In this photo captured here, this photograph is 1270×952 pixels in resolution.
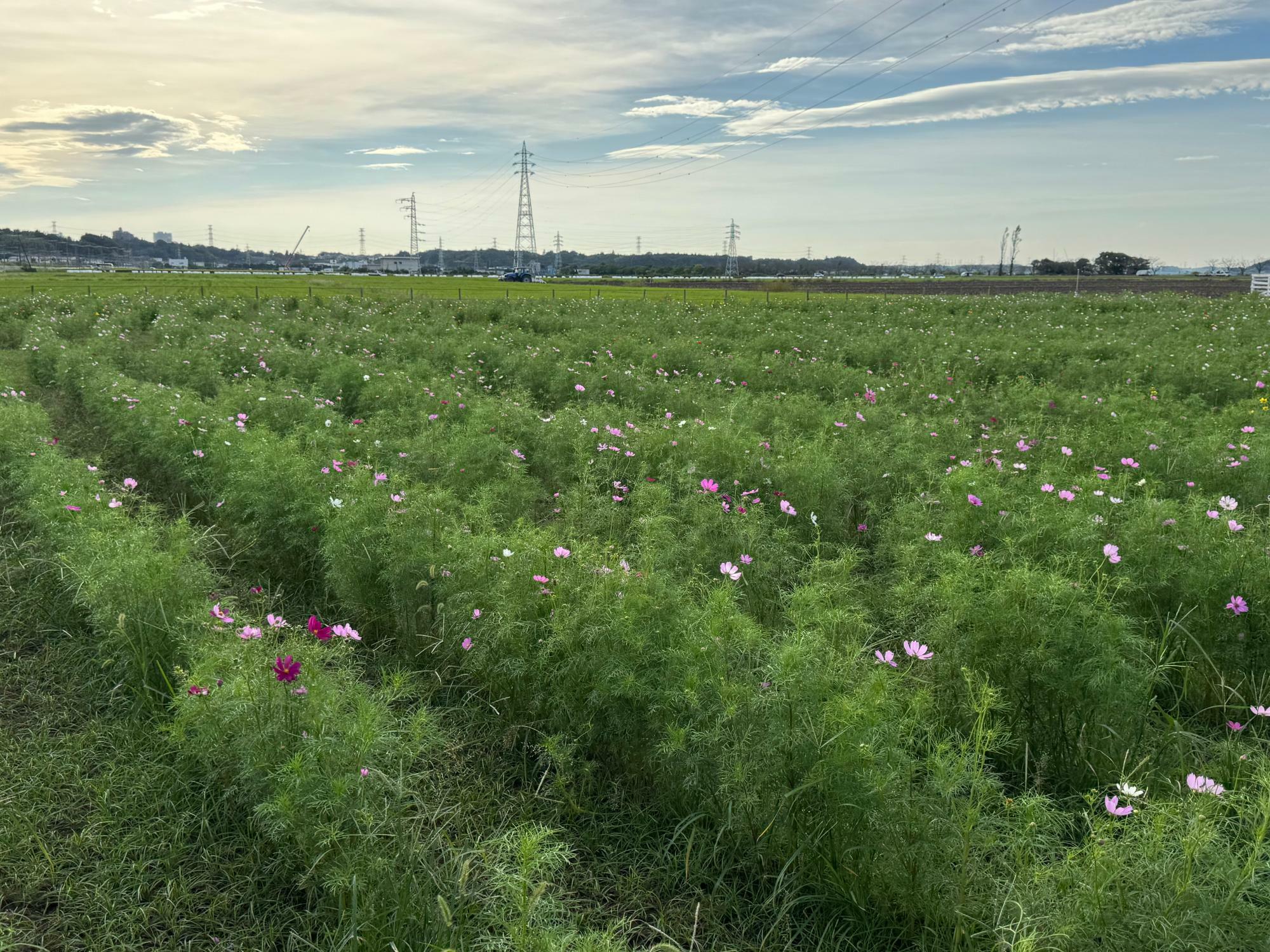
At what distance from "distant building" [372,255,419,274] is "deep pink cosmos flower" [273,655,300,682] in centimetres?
11315

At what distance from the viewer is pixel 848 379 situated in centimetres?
1004

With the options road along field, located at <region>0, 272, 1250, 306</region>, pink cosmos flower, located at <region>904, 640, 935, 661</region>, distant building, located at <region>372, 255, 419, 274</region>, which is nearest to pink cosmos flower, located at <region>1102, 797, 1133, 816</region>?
pink cosmos flower, located at <region>904, 640, 935, 661</region>

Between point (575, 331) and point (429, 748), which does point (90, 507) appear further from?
point (575, 331)

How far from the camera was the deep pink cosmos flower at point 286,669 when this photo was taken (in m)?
2.61

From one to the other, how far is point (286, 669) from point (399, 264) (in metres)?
139

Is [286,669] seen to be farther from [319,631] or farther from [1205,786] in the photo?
[1205,786]

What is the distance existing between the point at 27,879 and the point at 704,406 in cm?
673

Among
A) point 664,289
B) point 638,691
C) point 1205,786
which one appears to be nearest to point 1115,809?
point 1205,786

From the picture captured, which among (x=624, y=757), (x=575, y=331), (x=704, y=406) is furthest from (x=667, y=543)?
(x=575, y=331)

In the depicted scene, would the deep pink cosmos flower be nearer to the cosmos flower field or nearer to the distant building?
the cosmos flower field

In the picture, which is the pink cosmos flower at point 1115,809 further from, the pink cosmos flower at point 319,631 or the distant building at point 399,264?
the distant building at point 399,264

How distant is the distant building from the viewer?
114500 millimetres

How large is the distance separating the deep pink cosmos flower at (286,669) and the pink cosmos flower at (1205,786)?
2.79 m

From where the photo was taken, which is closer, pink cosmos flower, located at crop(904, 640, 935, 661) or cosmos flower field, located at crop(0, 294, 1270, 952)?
cosmos flower field, located at crop(0, 294, 1270, 952)
